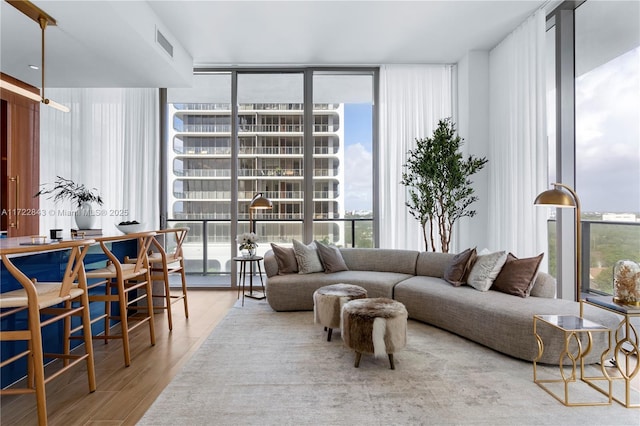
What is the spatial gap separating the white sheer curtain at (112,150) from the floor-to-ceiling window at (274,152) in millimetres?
295

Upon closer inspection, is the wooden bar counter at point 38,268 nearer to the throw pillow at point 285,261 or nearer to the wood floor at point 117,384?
the wood floor at point 117,384

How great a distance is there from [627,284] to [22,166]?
6.47m

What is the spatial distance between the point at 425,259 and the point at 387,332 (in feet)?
6.69

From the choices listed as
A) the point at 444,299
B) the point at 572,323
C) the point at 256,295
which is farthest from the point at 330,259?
the point at 572,323

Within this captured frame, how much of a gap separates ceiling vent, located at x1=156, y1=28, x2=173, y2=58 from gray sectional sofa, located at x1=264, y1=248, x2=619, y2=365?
274 centimetres

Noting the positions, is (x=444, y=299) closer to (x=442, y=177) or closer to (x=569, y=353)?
(x=569, y=353)

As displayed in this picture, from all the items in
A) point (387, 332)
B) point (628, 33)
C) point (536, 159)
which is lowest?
point (387, 332)

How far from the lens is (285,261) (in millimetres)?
4469

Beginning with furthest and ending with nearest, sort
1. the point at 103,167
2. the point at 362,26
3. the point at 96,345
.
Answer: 1. the point at 103,167
2. the point at 362,26
3. the point at 96,345

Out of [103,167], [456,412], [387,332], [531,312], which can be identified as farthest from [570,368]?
[103,167]

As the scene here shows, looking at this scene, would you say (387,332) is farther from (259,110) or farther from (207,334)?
(259,110)

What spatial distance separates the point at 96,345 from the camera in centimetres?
319

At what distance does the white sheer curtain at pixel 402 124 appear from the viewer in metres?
5.31

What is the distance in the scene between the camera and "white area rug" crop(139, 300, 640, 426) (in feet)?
6.66
